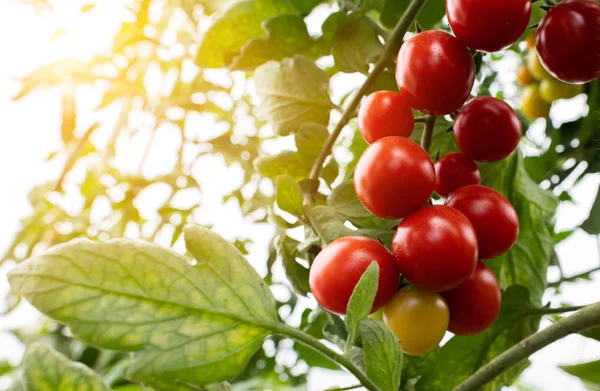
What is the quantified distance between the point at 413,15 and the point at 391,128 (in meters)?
0.10

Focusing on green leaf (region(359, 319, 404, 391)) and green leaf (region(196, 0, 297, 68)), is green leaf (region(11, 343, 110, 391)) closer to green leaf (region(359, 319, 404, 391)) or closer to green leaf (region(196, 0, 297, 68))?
green leaf (region(359, 319, 404, 391))

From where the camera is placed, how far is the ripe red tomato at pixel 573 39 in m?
0.36

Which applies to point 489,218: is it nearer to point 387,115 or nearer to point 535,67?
point 387,115

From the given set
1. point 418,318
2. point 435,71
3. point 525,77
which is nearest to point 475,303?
point 418,318

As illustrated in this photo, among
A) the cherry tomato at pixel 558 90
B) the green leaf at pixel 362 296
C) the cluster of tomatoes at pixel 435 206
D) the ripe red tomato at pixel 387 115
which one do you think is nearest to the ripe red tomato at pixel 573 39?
the cluster of tomatoes at pixel 435 206

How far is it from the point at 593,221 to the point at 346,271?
0.31 metres

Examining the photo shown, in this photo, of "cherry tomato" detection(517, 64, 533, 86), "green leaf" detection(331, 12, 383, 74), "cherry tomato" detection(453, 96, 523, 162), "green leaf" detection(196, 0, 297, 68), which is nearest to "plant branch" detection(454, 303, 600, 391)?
"cherry tomato" detection(453, 96, 523, 162)

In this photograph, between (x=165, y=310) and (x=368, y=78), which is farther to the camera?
(x=368, y=78)

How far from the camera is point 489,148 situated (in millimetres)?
427

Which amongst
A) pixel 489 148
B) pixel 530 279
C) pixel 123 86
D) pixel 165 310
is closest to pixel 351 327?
pixel 165 310

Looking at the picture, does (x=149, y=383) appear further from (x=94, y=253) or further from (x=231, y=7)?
(x=231, y=7)

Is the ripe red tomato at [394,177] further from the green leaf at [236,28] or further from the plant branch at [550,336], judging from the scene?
the green leaf at [236,28]

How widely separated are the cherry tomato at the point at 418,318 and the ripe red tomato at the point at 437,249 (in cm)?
1

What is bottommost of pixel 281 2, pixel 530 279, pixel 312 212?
pixel 530 279
